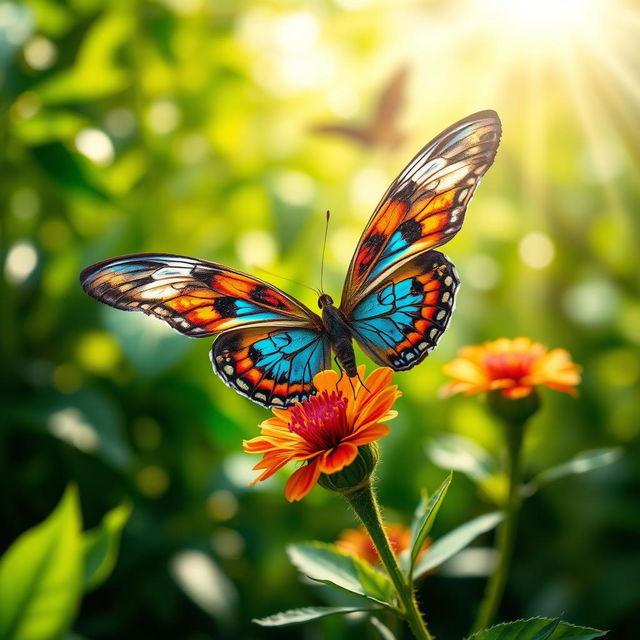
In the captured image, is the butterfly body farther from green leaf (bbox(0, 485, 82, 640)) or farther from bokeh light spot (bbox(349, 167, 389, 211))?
bokeh light spot (bbox(349, 167, 389, 211))

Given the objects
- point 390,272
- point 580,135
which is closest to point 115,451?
point 390,272

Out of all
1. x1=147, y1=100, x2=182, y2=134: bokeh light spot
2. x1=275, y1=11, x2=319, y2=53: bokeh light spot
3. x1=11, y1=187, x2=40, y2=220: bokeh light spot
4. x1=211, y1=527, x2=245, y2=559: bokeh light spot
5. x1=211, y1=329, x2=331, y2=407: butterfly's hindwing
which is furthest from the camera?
x1=275, y1=11, x2=319, y2=53: bokeh light spot

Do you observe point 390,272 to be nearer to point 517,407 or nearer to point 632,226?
point 517,407

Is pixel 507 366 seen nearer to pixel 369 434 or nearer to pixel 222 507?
pixel 369 434

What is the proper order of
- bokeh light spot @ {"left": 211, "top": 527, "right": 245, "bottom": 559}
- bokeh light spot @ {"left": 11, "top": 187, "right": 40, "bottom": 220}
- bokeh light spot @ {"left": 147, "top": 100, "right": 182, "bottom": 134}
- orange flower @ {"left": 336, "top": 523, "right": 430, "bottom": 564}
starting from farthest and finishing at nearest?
1. bokeh light spot @ {"left": 147, "top": 100, "right": 182, "bottom": 134}
2. bokeh light spot @ {"left": 11, "top": 187, "right": 40, "bottom": 220}
3. bokeh light spot @ {"left": 211, "top": 527, "right": 245, "bottom": 559}
4. orange flower @ {"left": 336, "top": 523, "right": 430, "bottom": 564}

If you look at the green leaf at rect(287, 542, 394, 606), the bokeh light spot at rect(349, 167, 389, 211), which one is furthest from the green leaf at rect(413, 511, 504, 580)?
the bokeh light spot at rect(349, 167, 389, 211)

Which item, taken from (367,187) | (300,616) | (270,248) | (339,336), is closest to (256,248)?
(270,248)
